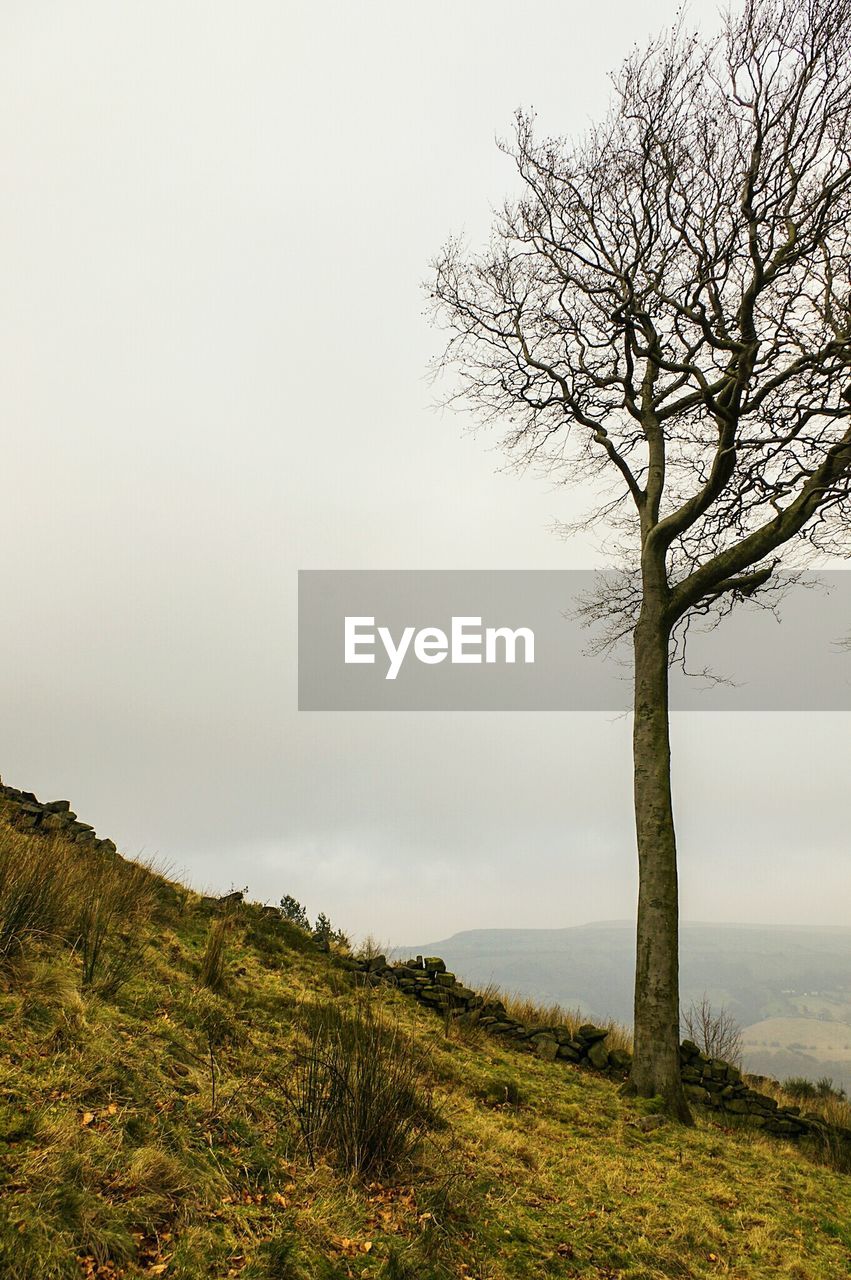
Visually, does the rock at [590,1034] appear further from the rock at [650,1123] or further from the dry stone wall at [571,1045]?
the rock at [650,1123]

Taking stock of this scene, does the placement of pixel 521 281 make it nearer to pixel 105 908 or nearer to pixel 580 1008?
pixel 105 908

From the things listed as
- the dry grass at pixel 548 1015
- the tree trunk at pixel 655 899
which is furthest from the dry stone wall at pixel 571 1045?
the tree trunk at pixel 655 899

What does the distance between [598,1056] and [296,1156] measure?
645 centimetres

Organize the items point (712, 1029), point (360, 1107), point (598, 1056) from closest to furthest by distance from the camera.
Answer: point (360, 1107), point (598, 1056), point (712, 1029)

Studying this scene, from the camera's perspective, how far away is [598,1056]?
29.6 feet

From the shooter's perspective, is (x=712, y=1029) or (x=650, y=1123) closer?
(x=650, y=1123)

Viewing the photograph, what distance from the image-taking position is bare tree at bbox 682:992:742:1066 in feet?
49.2

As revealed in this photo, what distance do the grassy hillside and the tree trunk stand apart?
22.5 inches

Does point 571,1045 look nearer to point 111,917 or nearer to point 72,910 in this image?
point 111,917

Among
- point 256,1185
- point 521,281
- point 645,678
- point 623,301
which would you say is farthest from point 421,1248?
point 521,281

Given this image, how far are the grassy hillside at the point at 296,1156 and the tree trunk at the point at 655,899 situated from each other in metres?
0.57

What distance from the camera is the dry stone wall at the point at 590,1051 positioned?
8562 mm

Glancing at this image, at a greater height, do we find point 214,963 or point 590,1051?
point 214,963

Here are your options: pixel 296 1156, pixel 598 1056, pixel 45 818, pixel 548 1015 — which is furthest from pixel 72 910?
pixel 548 1015
